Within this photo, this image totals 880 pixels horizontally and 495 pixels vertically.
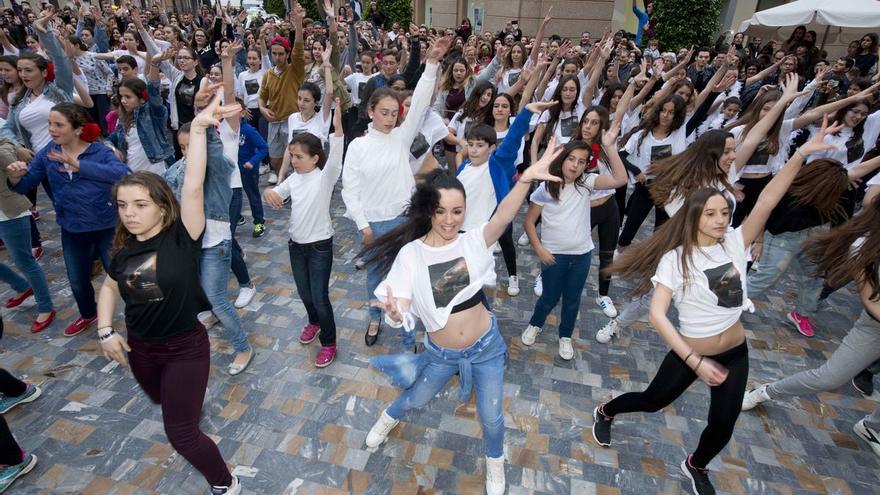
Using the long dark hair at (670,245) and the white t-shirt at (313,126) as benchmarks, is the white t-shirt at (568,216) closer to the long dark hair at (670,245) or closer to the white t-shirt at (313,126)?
the long dark hair at (670,245)

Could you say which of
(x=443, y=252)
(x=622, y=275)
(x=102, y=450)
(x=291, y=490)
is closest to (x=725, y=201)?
(x=622, y=275)

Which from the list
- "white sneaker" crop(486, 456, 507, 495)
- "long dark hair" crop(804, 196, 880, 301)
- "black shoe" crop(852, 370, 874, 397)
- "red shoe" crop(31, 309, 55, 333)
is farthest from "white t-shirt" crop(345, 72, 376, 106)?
"black shoe" crop(852, 370, 874, 397)

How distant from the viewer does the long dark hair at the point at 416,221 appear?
2.53 m

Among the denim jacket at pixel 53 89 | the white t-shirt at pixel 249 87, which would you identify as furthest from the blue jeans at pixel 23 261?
the white t-shirt at pixel 249 87

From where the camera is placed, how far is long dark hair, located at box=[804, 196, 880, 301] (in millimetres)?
2848

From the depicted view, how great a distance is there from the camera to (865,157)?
5.70 meters

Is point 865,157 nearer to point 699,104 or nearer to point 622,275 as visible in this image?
point 699,104

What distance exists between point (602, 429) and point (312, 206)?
2665 millimetres

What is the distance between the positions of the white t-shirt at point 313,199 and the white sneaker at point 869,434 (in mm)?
4236

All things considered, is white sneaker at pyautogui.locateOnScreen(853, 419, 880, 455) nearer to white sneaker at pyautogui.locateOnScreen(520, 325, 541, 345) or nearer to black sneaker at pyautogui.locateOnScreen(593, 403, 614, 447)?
black sneaker at pyautogui.locateOnScreen(593, 403, 614, 447)

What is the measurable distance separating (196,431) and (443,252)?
1.66 metres

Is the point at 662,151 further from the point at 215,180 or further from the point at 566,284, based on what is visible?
the point at 215,180

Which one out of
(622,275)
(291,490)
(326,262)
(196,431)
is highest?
(622,275)

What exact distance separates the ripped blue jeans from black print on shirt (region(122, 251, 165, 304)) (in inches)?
50.4
